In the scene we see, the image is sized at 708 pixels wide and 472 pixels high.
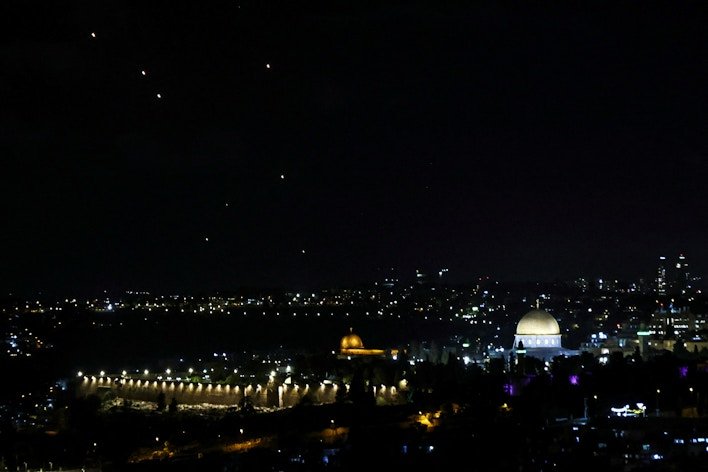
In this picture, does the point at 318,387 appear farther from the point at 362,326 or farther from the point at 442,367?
the point at 362,326

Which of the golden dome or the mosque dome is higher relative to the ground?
the mosque dome

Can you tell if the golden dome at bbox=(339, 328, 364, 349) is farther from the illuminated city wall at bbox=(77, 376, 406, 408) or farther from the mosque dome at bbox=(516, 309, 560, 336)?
the illuminated city wall at bbox=(77, 376, 406, 408)

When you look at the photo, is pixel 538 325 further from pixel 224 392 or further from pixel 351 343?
pixel 224 392

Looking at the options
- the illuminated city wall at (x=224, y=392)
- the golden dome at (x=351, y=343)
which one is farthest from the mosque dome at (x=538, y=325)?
the illuminated city wall at (x=224, y=392)

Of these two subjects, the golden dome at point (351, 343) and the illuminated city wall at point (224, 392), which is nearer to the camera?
the illuminated city wall at point (224, 392)

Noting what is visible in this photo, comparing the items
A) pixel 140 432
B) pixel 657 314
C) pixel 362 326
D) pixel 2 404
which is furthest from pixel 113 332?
pixel 140 432

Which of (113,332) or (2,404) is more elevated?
(113,332)

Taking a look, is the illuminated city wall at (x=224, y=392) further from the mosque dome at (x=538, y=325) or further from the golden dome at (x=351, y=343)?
the mosque dome at (x=538, y=325)

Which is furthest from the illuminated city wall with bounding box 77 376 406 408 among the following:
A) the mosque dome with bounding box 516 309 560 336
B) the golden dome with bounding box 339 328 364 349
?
the mosque dome with bounding box 516 309 560 336
